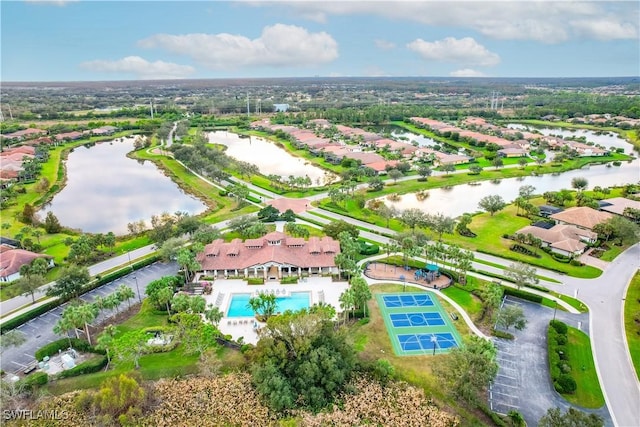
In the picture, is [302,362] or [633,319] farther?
[633,319]

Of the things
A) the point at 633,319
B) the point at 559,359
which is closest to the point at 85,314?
the point at 559,359

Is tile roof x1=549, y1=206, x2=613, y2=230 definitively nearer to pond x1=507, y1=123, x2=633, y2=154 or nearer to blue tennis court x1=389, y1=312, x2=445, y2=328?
blue tennis court x1=389, y1=312, x2=445, y2=328

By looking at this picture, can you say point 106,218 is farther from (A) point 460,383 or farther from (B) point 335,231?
(A) point 460,383

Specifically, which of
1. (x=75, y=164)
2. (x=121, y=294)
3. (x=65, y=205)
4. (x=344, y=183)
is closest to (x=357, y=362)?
(x=121, y=294)

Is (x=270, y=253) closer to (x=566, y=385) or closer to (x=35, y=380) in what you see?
(x=35, y=380)

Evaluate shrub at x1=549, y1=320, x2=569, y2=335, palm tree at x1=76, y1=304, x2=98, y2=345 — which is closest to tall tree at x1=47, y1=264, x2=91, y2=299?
palm tree at x1=76, y1=304, x2=98, y2=345
